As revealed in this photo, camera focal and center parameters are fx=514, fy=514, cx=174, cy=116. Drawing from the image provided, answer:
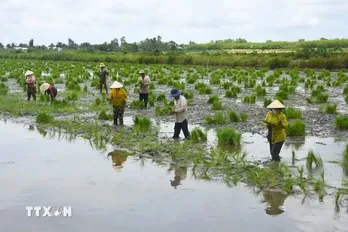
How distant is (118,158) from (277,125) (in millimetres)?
3072

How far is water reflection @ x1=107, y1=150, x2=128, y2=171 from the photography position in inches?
362

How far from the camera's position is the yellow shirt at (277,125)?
8734mm

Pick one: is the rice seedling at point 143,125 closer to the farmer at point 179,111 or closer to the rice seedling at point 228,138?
the farmer at point 179,111

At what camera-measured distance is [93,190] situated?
25.2ft

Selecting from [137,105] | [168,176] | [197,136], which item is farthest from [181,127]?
[137,105]

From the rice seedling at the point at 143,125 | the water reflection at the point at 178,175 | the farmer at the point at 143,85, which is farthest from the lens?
the farmer at the point at 143,85

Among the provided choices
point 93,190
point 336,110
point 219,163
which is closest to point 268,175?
point 219,163

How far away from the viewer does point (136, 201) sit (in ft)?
23.6

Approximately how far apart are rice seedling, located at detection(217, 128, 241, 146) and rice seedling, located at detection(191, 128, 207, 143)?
17.6 inches

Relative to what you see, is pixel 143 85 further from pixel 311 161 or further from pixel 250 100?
pixel 311 161

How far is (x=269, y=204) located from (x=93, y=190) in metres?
2.59

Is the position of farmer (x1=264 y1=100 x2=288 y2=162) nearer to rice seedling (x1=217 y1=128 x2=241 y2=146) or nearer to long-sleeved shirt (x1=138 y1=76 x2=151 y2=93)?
rice seedling (x1=217 y1=128 x2=241 y2=146)

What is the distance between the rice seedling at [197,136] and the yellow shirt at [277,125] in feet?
7.57

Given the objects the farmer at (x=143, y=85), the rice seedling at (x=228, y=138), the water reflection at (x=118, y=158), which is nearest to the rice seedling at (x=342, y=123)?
the rice seedling at (x=228, y=138)
